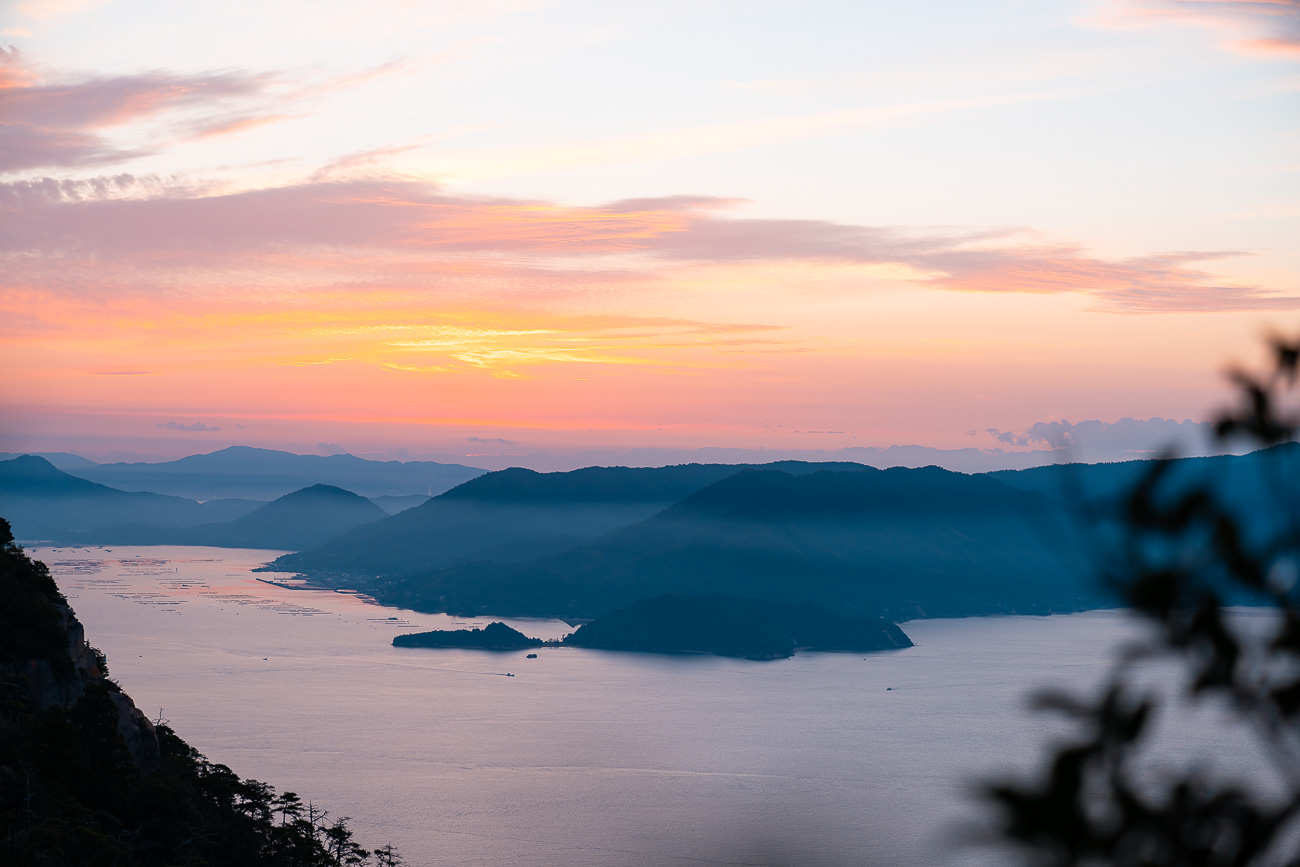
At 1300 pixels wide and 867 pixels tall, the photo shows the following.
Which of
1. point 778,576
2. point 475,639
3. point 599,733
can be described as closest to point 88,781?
point 599,733

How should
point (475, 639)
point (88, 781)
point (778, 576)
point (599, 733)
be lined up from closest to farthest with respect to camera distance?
point (88, 781)
point (599, 733)
point (475, 639)
point (778, 576)

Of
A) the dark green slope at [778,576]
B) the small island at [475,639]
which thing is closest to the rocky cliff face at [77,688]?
the small island at [475,639]

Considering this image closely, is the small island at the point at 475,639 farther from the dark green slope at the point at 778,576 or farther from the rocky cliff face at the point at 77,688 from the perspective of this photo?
the rocky cliff face at the point at 77,688

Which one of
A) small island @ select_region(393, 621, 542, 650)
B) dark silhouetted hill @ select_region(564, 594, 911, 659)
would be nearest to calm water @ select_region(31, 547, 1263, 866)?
small island @ select_region(393, 621, 542, 650)

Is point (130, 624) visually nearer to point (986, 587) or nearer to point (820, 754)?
point (820, 754)

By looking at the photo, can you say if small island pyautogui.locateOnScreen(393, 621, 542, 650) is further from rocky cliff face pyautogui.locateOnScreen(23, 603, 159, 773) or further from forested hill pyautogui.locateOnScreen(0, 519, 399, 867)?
rocky cliff face pyautogui.locateOnScreen(23, 603, 159, 773)

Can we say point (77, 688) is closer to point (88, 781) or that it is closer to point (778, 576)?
point (88, 781)
